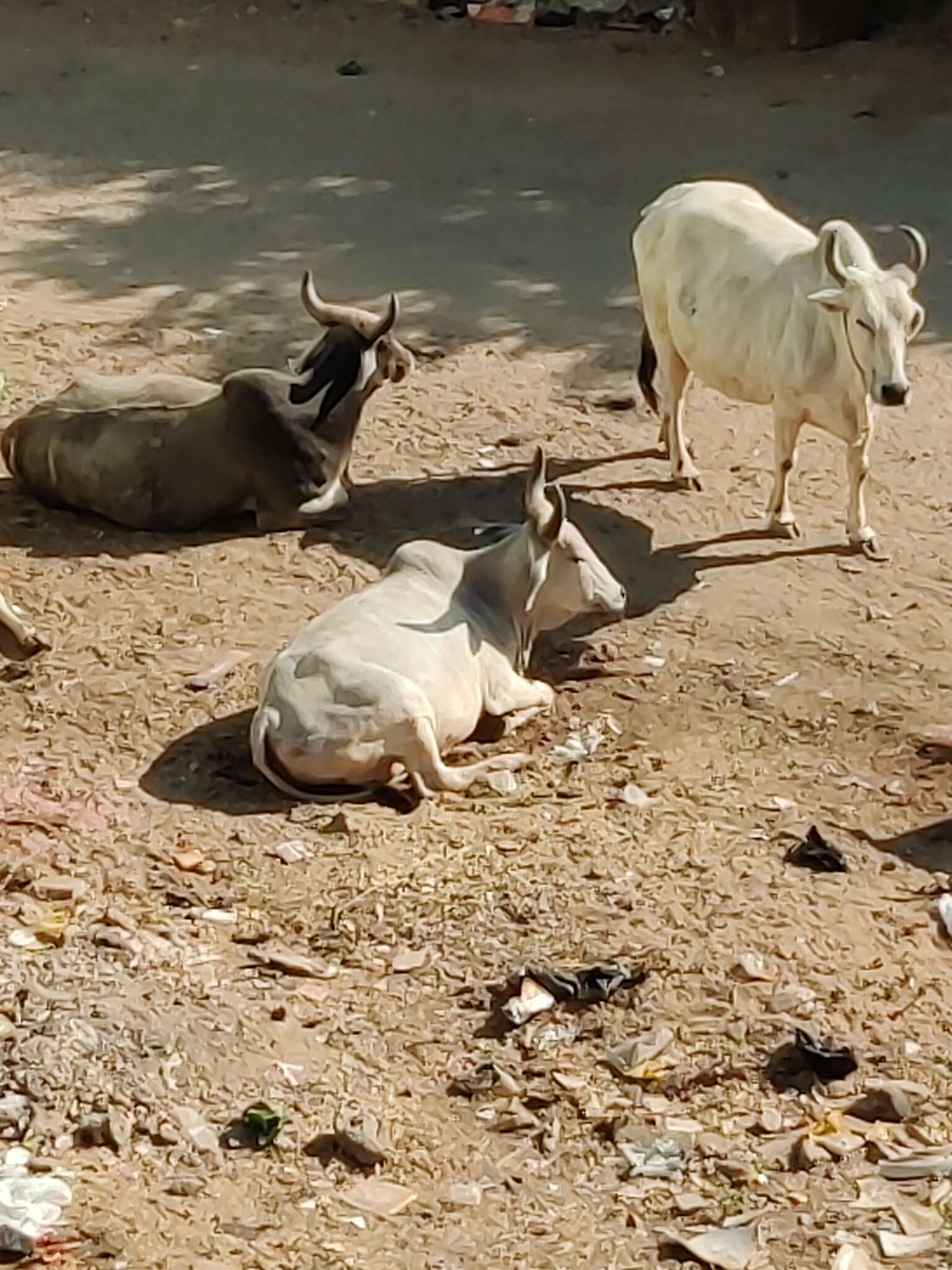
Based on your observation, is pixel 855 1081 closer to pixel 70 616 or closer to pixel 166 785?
pixel 166 785

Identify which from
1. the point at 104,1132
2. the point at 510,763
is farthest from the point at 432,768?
the point at 104,1132

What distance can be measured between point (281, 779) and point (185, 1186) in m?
1.81

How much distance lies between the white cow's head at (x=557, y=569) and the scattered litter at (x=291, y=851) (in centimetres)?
125

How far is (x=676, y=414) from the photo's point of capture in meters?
8.20

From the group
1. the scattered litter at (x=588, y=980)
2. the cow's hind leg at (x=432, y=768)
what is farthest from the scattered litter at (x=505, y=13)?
the scattered litter at (x=588, y=980)

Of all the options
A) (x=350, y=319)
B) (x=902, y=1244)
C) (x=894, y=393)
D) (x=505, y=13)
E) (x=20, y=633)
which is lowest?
(x=20, y=633)

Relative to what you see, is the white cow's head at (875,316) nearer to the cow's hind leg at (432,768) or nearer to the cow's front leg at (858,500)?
the cow's front leg at (858,500)

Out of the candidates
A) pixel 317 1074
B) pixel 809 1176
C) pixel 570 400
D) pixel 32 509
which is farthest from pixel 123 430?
pixel 809 1176

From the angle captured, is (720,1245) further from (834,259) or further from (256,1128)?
(834,259)

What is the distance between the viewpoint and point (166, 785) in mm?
6215

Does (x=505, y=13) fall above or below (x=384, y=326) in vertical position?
below

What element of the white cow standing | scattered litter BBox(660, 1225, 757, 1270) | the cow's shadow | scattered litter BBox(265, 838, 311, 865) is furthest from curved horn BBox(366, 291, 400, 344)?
scattered litter BBox(660, 1225, 757, 1270)

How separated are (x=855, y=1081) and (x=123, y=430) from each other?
411cm

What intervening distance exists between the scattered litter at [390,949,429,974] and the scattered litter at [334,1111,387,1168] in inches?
27.0
